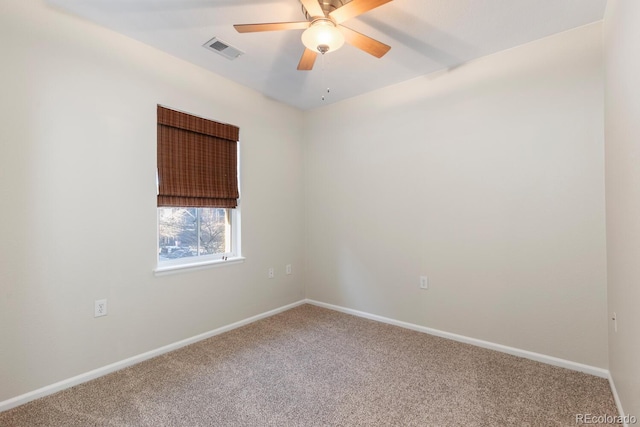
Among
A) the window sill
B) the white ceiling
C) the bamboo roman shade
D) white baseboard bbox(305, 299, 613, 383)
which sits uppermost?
the white ceiling

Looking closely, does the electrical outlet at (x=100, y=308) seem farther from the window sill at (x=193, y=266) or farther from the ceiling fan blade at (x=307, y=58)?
the ceiling fan blade at (x=307, y=58)

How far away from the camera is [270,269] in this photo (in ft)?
11.5

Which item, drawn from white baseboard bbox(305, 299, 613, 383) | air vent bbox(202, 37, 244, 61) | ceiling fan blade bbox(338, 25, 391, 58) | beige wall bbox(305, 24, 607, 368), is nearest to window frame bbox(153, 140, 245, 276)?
air vent bbox(202, 37, 244, 61)

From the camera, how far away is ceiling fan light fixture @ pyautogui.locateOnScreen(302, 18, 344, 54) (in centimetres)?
171

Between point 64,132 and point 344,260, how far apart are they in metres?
2.72

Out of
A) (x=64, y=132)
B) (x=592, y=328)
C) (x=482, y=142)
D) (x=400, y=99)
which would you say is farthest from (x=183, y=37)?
(x=592, y=328)

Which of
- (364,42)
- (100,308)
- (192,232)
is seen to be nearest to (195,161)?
(192,232)

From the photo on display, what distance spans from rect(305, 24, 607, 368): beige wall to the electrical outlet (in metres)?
2.23

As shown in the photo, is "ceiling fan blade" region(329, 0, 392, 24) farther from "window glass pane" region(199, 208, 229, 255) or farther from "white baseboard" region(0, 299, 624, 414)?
Result: "white baseboard" region(0, 299, 624, 414)

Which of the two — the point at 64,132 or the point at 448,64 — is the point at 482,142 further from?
the point at 64,132

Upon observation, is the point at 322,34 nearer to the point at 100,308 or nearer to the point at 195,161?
the point at 195,161

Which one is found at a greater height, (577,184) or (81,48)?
(81,48)

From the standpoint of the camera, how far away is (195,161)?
2.83 metres

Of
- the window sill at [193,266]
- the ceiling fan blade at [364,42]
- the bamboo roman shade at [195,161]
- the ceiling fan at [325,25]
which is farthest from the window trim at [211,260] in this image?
the ceiling fan blade at [364,42]
